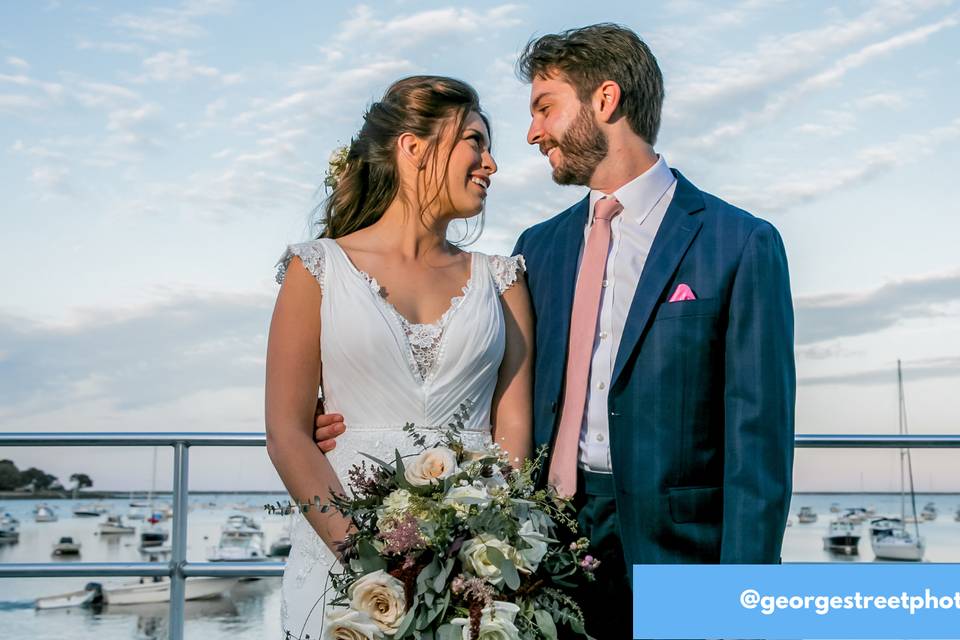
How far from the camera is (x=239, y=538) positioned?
37031mm

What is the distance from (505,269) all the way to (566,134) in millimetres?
390

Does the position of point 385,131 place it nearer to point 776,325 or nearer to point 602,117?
point 602,117

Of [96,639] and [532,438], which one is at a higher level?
[532,438]

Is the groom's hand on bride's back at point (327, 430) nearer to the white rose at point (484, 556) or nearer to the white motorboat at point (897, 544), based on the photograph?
the white rose at point (484, 556)

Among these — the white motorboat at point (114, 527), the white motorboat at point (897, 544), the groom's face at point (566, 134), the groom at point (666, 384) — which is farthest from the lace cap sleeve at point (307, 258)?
the white motorboat at point (114, 527)

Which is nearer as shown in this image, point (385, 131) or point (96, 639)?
point (385, 131)

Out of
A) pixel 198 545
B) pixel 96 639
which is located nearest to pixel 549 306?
pixel 96 639

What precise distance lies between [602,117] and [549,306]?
21.4 inches

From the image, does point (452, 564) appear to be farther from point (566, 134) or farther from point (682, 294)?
point (566, 134)

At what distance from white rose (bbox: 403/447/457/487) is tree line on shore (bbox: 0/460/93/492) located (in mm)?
39035

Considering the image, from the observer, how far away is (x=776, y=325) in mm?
2406

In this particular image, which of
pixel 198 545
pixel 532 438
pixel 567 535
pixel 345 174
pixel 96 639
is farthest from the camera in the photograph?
pixel 198 545

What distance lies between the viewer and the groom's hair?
2795mm

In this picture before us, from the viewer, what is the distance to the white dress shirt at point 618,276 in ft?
8.16
